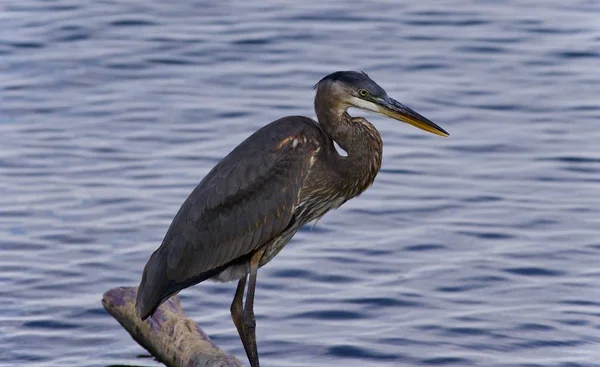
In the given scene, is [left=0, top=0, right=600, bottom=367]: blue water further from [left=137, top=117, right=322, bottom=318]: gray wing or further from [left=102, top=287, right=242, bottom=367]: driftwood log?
[left=137, top=117, right=322, bottom=318]: gray wing

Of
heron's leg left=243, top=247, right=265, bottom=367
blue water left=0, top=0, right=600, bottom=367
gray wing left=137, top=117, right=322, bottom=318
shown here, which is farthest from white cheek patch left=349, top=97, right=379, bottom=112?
blue water left=0, top=0, right=600, bottom=367

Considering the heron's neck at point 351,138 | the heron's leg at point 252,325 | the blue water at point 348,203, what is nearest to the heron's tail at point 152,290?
the heron's leg at point 252,325

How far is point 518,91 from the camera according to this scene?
14.6 meters

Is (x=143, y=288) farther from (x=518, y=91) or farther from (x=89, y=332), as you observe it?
(x=518, y=91)

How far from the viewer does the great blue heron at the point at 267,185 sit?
841 cm

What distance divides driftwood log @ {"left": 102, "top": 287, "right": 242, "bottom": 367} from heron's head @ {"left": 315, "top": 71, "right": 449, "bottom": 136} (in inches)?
61.1

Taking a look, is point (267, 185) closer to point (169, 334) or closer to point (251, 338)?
point (251, 338)

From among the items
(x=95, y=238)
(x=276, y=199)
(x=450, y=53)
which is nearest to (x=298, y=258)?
(x=95, y=238)

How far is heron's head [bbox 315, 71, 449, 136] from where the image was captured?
843 cm

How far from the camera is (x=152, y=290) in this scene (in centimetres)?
827

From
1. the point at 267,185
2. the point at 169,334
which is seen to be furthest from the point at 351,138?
the point at 169,334

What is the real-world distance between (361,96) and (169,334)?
1808 mm

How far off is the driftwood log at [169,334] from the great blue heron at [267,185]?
0.29 metres

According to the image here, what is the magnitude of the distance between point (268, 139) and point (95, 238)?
10.7 feet
